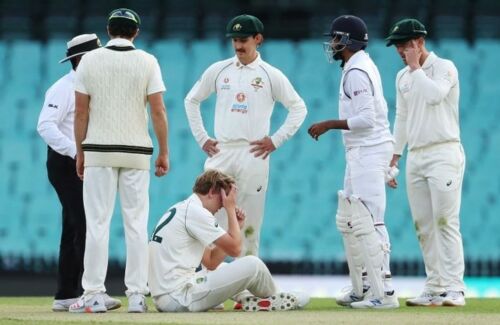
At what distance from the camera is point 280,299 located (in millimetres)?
7062

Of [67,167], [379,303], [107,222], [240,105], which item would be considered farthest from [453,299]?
[67,167]

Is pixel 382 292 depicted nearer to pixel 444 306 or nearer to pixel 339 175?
pixel 444 306

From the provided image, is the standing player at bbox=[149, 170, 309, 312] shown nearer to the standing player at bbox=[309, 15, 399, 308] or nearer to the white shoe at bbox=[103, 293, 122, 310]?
the white shoe at bbox=[103, 293, 122, 310]

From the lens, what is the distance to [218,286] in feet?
22.3

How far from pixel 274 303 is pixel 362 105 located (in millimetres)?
1263

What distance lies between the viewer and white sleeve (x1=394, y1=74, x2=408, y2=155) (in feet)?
26.7

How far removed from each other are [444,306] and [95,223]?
229cm

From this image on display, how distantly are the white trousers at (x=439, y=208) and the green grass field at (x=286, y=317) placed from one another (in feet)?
1.07

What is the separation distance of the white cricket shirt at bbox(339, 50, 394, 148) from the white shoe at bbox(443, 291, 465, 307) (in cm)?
106

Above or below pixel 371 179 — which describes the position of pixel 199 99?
above

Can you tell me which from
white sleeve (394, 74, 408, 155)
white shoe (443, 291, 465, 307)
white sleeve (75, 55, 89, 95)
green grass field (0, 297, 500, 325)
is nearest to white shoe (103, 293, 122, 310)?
green grass field (0, 297, 500, 325)

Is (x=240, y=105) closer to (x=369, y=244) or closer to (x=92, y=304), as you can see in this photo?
(x=369, y=244)

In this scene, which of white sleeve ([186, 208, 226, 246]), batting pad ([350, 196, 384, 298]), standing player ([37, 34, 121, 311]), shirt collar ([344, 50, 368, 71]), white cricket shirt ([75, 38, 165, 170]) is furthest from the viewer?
standing player ([37, 34, 121, 311])

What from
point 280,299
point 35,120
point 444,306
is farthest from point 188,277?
point 35,120
